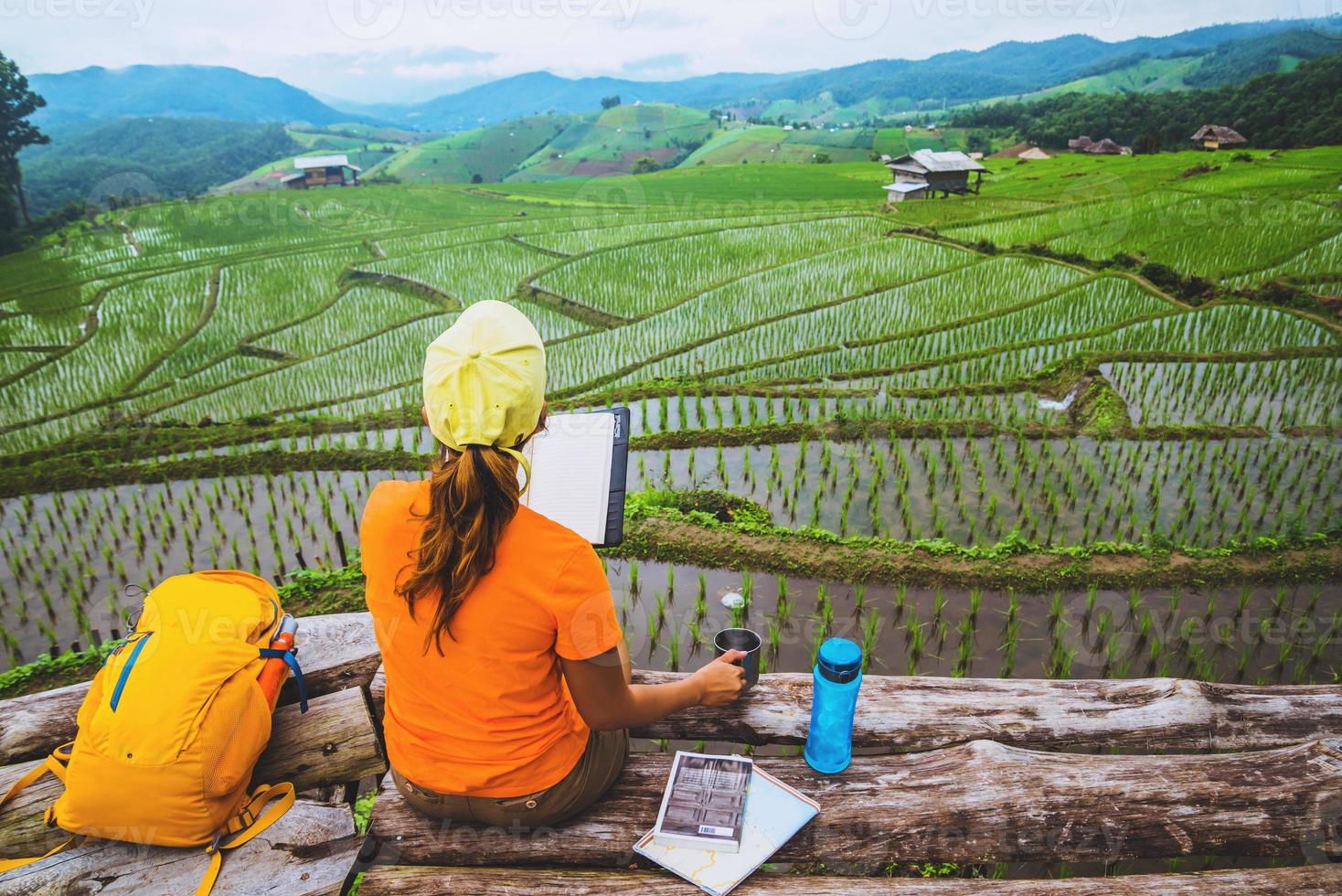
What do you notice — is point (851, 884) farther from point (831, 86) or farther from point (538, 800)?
point (831, 86)

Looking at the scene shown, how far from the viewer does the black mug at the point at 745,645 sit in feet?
7.45

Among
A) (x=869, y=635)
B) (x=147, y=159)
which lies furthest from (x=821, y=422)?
(x=147, y=159)

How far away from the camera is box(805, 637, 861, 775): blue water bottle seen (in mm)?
1936

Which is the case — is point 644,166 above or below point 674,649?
above

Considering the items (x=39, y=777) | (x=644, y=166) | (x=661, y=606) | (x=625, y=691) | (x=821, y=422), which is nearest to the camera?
(x=625, y=691)

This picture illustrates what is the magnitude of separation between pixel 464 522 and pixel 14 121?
1133 inches

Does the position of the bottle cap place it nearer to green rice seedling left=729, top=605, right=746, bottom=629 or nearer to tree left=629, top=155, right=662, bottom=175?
green rice seedling left=729, top=605, right=746, bottom=629

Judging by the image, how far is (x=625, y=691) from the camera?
5.57 feet

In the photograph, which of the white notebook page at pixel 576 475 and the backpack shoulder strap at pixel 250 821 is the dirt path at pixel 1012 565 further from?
the backpack shoulder strap at pixel 250 821

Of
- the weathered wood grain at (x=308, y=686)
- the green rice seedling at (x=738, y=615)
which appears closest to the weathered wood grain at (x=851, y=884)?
the weathered wood grain at (x=308, y=686)

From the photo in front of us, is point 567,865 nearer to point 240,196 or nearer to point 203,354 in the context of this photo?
point 203,354

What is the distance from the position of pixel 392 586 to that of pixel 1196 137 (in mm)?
26404

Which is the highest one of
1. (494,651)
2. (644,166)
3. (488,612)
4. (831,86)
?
(831,86)

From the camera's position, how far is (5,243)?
17.7 metres
